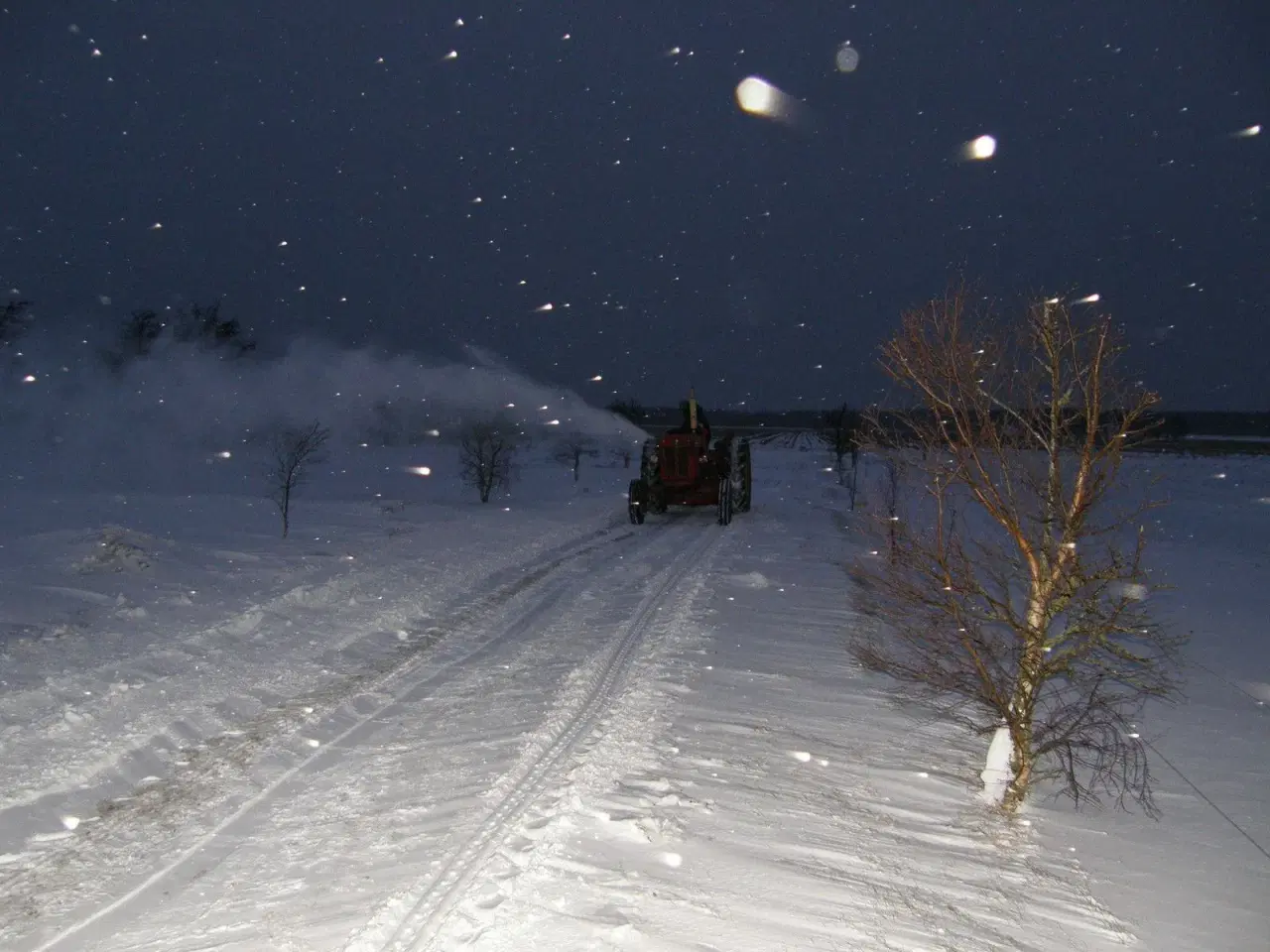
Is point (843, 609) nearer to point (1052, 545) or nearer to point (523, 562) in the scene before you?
point (523, 562)

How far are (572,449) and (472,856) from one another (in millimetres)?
46998

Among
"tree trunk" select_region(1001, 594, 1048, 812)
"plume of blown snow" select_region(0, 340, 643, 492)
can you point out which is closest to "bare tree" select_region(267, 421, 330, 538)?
"plume of blown snow" select_region(0, 340, 643, 492)

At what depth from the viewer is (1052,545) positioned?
22.7 ft

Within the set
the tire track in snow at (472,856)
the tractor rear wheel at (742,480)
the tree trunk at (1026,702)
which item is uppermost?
the tractor rear wheel at (742,480)

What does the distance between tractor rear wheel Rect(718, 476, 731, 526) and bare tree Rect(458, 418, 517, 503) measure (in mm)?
12608

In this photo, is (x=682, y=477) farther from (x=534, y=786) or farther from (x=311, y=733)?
(x=534, y=786)

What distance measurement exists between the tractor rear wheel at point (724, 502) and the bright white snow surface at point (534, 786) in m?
10.5

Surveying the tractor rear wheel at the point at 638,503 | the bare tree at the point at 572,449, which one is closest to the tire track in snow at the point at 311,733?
the tractor rear wheel at the point at 638,503

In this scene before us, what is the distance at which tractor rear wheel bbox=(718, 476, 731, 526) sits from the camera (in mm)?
26203

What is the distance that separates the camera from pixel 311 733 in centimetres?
785

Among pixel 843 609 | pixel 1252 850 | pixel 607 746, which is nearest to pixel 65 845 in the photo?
pixel 607 746

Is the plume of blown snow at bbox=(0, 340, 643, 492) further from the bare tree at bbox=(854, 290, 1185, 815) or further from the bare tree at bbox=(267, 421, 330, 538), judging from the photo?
the bare tree at bbox=(854, 290, 1185, 815)

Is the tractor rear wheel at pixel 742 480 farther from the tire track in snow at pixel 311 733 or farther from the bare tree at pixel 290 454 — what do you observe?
the tire track in snow at pixel 311 733

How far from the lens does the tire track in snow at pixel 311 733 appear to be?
5031 millimetres
